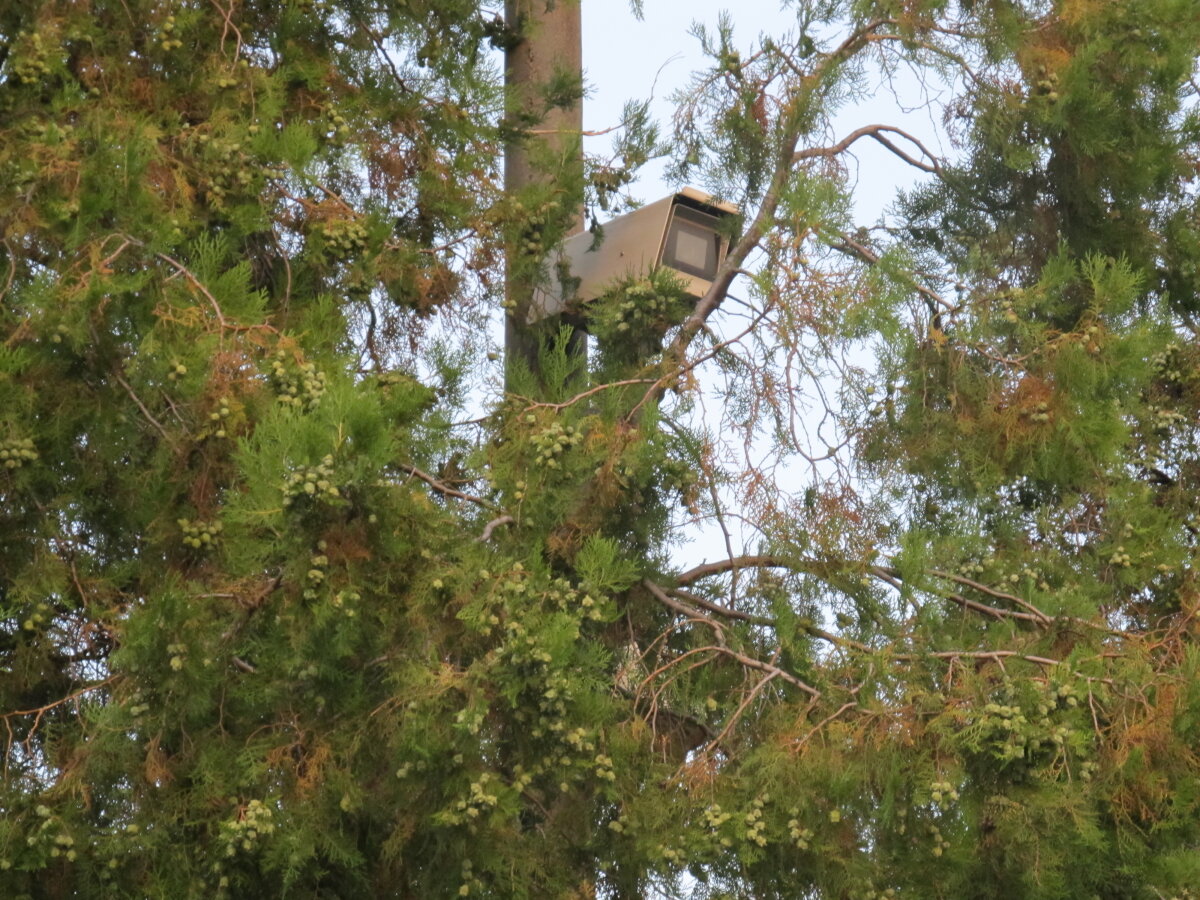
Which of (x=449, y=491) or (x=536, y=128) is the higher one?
(x=536, y=128)

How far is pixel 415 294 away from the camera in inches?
246

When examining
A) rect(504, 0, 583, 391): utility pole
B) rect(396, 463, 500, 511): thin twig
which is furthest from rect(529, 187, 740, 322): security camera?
rect(396, 463, 500, 511): thin twig

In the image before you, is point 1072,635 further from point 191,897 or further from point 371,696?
point 191,897

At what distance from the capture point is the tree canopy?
4836mm

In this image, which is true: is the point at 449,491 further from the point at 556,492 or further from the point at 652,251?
the point at 652,251

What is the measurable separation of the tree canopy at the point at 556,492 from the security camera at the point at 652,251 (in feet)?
0.28

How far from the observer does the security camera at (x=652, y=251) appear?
19.8 feet

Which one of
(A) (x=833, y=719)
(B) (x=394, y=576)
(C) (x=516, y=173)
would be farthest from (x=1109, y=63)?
(B) (x=394, y=576)

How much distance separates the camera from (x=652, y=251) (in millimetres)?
6035

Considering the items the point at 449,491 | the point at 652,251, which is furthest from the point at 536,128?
the point at 449,491

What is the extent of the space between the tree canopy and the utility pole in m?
0.04

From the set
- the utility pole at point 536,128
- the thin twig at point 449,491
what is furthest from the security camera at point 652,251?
the thin twig at point 449,491

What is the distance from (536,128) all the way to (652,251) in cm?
91

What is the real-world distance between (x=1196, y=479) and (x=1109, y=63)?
53.6 inches
